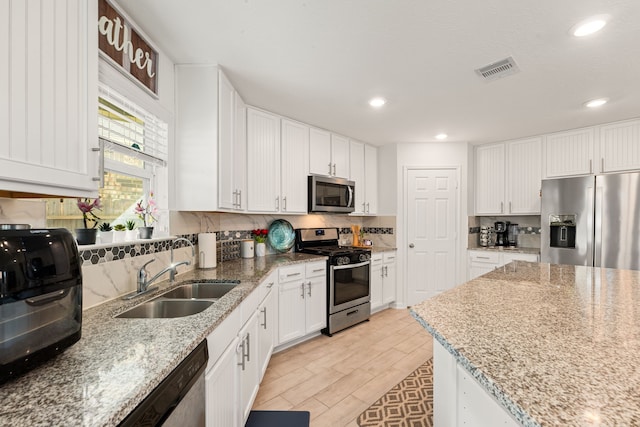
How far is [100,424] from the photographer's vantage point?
1.92 feet

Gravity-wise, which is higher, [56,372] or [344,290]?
[56,372]

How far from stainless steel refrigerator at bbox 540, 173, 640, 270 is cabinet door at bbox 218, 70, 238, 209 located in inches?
136

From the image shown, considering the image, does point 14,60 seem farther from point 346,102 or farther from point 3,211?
point 346,102

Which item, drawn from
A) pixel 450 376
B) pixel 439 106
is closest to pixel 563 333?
pixel 450 376

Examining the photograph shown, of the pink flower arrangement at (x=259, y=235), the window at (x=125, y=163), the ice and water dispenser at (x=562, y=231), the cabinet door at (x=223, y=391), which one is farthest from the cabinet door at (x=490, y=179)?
the window at (x=125, y=163)

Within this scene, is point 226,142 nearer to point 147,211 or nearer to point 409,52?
point 147,211

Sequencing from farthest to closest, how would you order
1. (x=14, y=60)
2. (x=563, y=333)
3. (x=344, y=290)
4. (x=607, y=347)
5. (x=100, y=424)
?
(x=344, y=290)
(x=563, y=333)
(x=607, y=347)
(x=14, y=60)
(x=100, y=424)

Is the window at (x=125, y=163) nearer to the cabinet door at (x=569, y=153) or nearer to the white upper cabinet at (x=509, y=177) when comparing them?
the white upper cabinet at (x=509, y=177)

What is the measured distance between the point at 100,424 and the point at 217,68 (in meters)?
2.08

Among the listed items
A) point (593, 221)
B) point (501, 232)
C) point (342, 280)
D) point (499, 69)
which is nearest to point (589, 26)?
point (499, 69)

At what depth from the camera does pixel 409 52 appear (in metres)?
1.85

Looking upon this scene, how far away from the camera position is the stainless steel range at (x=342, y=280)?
310 cm

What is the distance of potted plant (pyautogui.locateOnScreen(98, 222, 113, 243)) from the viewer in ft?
4.77

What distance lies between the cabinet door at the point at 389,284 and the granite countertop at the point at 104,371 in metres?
2.84
